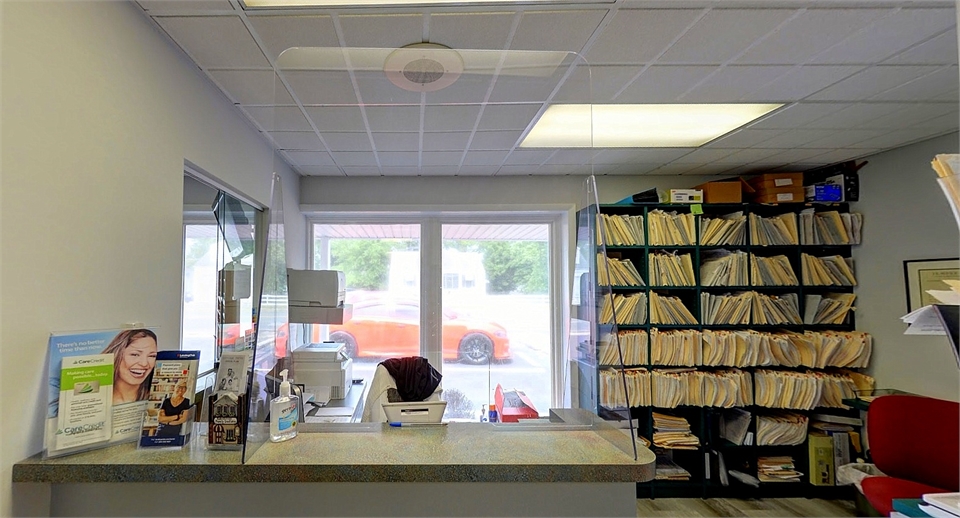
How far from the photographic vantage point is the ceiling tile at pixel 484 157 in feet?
9.33

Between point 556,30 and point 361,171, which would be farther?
point 361,171

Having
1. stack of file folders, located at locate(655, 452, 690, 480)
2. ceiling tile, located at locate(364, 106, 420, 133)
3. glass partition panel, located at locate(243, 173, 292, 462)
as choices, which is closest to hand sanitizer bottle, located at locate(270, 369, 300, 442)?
glass partition panel, located at locate(243, 173, 292, 462)

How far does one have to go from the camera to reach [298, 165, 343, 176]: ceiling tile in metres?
3.15

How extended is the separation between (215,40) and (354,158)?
1400 millimetres

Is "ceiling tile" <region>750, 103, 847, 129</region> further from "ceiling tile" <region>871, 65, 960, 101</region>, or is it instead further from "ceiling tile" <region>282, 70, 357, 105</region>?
"ceiling tile" <region>282, 70, 357, 105</region>

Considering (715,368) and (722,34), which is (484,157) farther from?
(715,368)

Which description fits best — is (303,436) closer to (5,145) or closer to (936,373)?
(5,145)

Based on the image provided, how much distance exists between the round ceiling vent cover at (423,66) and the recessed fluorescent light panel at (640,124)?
63 centimetres

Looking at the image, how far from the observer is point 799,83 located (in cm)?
191

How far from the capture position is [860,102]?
211 centimetres

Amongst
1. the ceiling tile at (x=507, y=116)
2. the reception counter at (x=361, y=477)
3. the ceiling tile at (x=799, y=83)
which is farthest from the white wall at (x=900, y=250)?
the reception counter at (x=361, y=477)

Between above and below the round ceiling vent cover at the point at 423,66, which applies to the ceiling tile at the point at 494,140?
above

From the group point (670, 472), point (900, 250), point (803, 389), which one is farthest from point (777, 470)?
point (900, 250)

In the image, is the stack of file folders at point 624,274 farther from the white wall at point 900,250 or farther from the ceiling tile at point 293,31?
the ceiling tile at point 293,31
